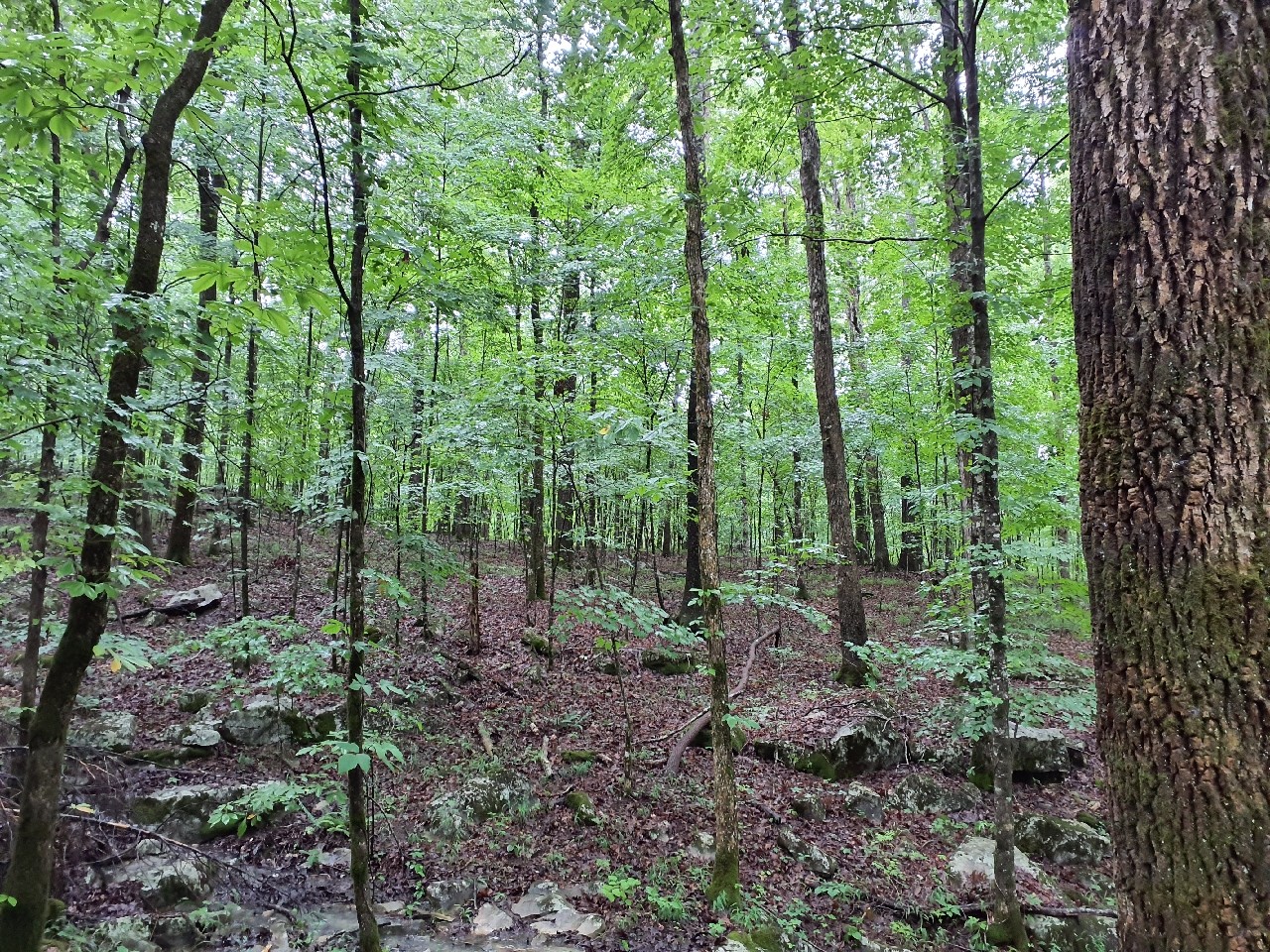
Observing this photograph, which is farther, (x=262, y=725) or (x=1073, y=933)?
(x=262, y=725)

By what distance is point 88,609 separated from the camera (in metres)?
3.64

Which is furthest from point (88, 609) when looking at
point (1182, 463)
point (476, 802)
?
point (1182, 463)

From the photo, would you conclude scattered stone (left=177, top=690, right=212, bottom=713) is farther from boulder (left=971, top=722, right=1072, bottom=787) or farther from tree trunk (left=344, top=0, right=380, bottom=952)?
boulder (left=971, top=722, right=1072, bottom=787)

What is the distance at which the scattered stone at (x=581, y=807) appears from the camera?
6141 millimetres

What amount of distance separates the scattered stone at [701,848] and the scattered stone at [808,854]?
70cm

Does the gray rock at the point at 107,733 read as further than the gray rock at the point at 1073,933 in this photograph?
Yes

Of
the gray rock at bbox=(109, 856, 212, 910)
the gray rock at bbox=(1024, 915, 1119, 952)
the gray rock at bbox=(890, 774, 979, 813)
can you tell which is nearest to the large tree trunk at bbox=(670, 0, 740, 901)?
the gray rock at bbox=(1024, 915, 1119, 952)

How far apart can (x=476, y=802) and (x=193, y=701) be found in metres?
4.19

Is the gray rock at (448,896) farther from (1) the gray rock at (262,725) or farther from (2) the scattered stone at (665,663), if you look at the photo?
(2) the scattered stone at (665,663)

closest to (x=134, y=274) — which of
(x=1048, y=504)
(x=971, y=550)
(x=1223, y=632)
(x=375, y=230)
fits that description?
(x=375, y=230)

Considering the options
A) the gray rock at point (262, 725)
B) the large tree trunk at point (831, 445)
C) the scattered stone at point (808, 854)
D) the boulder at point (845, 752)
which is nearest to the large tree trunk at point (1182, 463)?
the scattered stone at point (808, 854)

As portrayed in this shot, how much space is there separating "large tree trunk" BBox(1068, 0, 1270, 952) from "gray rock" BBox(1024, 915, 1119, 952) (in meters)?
4.04

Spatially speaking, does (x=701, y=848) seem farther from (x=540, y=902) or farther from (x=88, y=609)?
(x=88, y=609)

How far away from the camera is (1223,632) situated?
6.06 feet
